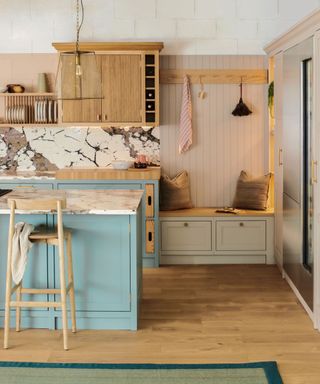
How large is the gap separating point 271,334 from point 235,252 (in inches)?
91.9

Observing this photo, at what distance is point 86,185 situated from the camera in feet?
23.2

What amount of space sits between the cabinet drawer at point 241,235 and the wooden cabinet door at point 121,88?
1.49m

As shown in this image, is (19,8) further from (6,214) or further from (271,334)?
(271,334)

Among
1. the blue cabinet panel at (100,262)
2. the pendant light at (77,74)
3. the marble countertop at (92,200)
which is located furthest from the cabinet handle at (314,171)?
the pendant light at (77,74)

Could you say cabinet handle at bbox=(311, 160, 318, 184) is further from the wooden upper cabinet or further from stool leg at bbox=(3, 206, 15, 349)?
the wooden upper cabinet

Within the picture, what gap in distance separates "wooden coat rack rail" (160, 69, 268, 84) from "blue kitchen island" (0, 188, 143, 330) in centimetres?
286

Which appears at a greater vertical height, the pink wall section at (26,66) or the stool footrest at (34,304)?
the pink wall section at (26,66)

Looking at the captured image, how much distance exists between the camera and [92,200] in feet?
16.9

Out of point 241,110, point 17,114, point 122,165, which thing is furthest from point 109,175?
point 241,110

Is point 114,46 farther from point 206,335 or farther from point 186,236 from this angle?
point 206,335

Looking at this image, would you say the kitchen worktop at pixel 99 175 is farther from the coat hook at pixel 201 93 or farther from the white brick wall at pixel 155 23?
the white brick wall at pixel 155 23

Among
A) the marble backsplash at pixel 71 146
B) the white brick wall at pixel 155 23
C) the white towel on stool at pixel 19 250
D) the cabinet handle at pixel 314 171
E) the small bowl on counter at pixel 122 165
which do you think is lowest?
the white towel on stool at pixel 19 250

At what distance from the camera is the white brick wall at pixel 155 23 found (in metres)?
7.50

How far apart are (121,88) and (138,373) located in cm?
379
